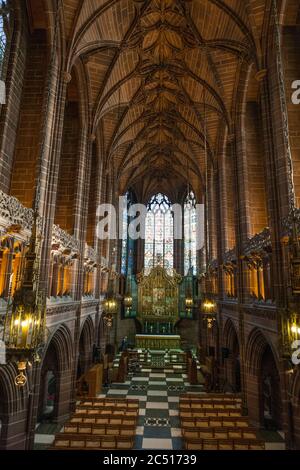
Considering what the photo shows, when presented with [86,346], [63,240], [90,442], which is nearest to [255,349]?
[90,442]

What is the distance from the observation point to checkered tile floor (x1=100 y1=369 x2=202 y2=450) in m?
10.5

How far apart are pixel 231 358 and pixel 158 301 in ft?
39.9

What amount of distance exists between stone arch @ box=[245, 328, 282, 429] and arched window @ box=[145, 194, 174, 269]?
65.3 feet

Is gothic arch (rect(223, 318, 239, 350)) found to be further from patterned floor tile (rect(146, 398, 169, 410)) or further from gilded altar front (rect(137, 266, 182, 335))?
gilded altar front (rect(137, 266, 182, 335))

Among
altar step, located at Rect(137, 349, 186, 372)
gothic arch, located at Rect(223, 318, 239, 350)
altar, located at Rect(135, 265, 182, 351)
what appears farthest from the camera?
altar, located at Rect(135, 265, 182, 351)

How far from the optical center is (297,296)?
6.16 metres

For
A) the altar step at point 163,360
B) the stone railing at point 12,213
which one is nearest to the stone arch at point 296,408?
the stone railing at point 12,213

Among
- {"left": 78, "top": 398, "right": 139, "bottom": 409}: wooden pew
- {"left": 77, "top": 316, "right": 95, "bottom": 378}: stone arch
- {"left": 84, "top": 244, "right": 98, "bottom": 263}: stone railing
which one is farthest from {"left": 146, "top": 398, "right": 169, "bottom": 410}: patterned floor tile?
{"left": 84, "top": 244, "right": 98, "bottom": 263}: stone railing

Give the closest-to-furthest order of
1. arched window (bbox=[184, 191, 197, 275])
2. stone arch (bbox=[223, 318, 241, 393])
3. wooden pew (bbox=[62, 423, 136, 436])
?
wooden pew (bbox=[62, 423, 136, 436]) < stone arch (bbox=[223, 318, 241, 393]) < arched window (bbox=[184, 191, 197, 275])

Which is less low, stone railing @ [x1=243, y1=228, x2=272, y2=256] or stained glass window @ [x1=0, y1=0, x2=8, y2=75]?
stained glass window @ [x1=0, y1=0, x2=8, y2=75]

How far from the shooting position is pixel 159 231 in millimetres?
34750

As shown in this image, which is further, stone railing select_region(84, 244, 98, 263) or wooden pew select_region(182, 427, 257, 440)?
stone railing select_region(84, 244, 98, 263)

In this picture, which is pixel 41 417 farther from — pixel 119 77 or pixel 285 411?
pixel 119 77

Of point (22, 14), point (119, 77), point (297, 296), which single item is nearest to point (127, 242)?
point (119, 77)
